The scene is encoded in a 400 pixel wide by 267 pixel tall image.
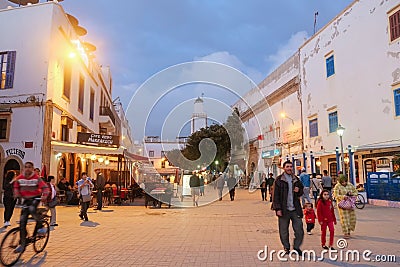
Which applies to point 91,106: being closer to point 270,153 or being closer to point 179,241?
point 270,153

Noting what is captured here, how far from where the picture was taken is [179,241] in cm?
781

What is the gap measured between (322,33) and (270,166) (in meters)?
13.2

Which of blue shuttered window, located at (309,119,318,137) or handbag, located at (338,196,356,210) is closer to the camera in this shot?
handbag, located at (338,196,356,210)

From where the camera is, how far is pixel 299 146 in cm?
2583

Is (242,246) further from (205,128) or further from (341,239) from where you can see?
(205,128)

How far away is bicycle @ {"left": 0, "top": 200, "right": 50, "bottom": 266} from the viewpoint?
571 centimetres

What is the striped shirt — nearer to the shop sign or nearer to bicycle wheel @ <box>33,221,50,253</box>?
bicycle wheel @ <box>33,221,50,253</box>

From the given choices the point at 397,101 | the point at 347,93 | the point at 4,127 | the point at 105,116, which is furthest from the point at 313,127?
the point at 4,127

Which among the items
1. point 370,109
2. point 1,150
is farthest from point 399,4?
point 1,150

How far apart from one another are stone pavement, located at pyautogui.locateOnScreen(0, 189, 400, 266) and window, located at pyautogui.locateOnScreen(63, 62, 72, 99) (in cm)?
966

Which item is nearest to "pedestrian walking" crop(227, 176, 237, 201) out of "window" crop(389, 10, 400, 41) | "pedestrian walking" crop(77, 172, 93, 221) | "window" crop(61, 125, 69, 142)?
"window" crop(61, 125, 69, 142)

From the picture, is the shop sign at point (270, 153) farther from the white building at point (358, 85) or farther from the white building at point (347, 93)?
the white building at point (358, 85)

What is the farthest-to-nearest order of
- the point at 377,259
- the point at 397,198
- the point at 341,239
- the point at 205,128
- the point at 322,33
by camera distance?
the point at 205,128 → the point at 322,33 → the point at 397,198 → the point at 341,239 → the point at 377,259

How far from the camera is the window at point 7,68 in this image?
56.5ft
